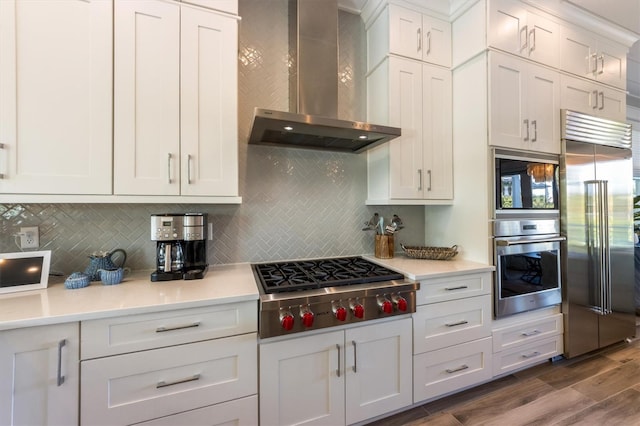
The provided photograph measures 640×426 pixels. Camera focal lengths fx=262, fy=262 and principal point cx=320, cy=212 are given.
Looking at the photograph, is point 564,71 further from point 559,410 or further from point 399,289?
point 559,410

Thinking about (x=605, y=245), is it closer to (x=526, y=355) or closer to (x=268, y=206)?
(x=526, y=355)

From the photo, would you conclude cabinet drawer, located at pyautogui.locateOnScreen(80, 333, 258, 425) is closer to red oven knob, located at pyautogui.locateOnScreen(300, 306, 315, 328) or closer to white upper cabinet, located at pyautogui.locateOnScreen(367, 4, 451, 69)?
red oven knob, located at pyautogui.locateOnScreen(300, 306, 315, 328)

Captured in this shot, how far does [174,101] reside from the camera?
1460 millimetres

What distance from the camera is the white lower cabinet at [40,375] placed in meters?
0.97

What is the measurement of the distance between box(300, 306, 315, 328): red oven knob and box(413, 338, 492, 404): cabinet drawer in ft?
2.59

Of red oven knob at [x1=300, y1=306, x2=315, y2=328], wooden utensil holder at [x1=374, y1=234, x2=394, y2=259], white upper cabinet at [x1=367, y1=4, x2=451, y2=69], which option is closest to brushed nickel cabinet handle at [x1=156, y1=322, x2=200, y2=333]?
red oven knob at [x1=300, y1=306, x2=315, y2=328]

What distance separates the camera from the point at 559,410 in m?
1.70

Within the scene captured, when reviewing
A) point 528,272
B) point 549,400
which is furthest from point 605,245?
point 549,400

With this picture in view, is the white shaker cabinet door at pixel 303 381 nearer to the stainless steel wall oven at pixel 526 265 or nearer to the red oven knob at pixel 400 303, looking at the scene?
the red oven knob at pixel 400 303

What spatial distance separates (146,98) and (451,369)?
2462mm

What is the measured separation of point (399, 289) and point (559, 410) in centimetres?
139

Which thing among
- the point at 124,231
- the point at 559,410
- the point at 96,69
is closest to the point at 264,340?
the point at 124,231

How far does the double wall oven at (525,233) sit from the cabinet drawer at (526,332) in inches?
5.1

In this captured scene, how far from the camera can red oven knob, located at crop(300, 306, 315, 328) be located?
1.28 meters
